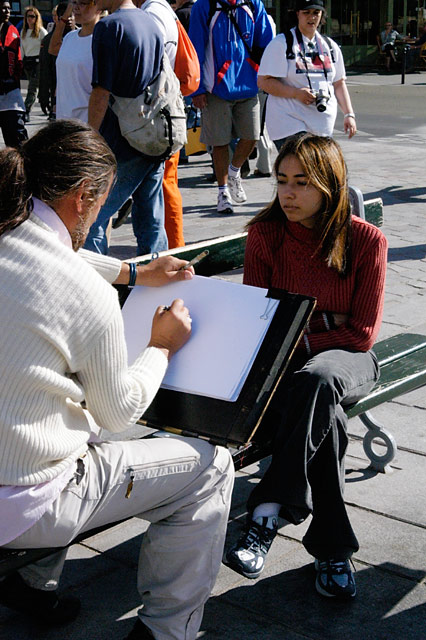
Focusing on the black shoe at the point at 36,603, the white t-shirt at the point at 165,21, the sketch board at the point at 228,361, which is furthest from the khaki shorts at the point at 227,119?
the black shoe at the point at 36,603

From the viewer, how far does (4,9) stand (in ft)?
30.4

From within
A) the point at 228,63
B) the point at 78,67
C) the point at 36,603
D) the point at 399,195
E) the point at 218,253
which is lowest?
the point at 399,195

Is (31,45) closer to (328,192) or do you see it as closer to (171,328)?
(328,192)

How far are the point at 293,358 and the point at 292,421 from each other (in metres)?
0.45

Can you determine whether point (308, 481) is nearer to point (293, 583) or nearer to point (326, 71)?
point (293, 583)

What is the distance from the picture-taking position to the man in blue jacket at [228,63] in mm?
7816

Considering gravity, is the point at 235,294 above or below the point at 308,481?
above

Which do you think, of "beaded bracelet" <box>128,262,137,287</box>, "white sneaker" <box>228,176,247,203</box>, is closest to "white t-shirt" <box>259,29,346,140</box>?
"white sneaker" <box>228,176,247,203</box>

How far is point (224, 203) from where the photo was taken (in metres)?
8.24

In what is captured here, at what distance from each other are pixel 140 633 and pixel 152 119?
3.19 metres

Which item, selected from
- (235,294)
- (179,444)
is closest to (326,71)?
(235,294)

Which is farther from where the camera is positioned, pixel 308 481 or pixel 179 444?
pixel 308 481

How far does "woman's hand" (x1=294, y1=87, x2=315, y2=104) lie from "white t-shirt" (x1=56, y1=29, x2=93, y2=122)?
1.49 m

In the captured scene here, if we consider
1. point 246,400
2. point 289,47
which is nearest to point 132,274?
point 246,400
